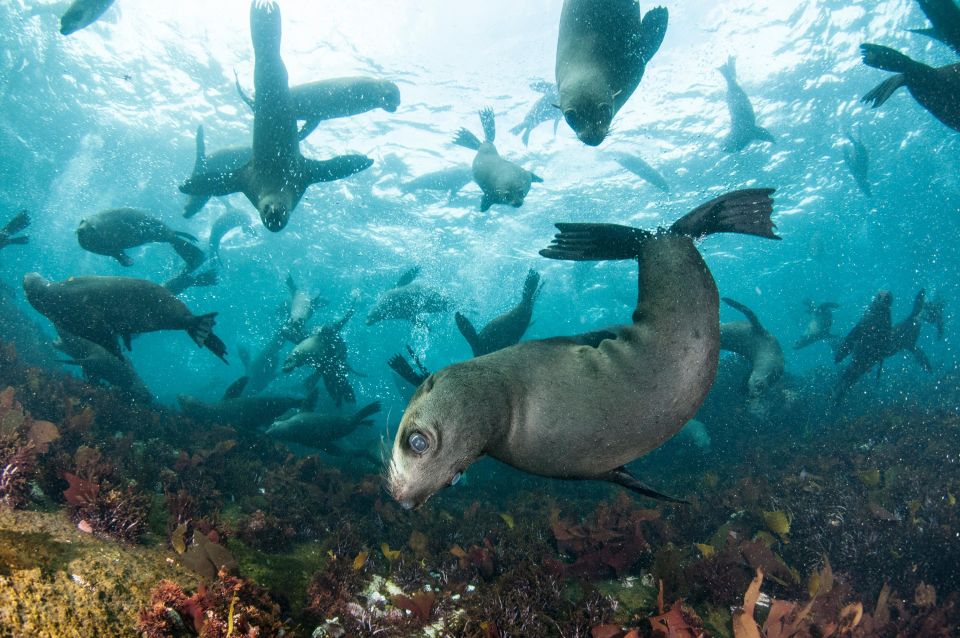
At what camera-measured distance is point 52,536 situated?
2.51 meters

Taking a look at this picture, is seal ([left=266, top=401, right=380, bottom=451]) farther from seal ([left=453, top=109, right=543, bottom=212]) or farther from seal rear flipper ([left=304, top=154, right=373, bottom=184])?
seal ([left=453, top=109, right=543, bottom=212])

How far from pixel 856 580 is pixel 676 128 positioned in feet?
51.6

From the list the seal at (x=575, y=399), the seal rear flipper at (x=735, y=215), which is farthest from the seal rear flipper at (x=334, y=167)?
the seal at (x=575, y=399)

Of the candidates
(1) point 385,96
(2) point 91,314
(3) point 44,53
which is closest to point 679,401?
(2) point 91,314

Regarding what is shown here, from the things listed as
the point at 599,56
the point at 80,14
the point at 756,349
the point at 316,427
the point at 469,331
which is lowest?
the point at 316,427

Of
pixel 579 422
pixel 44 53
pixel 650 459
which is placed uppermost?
pixel 44 53

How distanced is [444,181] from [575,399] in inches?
744

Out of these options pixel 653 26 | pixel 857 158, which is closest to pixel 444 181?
pixel 857 158

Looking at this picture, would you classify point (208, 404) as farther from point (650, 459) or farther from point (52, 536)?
point (650, 459)

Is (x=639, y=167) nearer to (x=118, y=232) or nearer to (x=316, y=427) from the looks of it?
(x=316, y=427)

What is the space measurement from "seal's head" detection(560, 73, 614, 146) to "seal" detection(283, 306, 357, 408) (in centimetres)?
895

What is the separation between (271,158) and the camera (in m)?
5.90

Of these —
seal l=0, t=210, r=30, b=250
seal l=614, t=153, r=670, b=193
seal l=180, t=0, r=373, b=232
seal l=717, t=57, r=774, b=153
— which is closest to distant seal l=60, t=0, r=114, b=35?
seal l=180, t=0, r=373, b=232

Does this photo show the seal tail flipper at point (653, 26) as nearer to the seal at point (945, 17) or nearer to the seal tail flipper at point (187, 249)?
the seal at point (945, 17)
